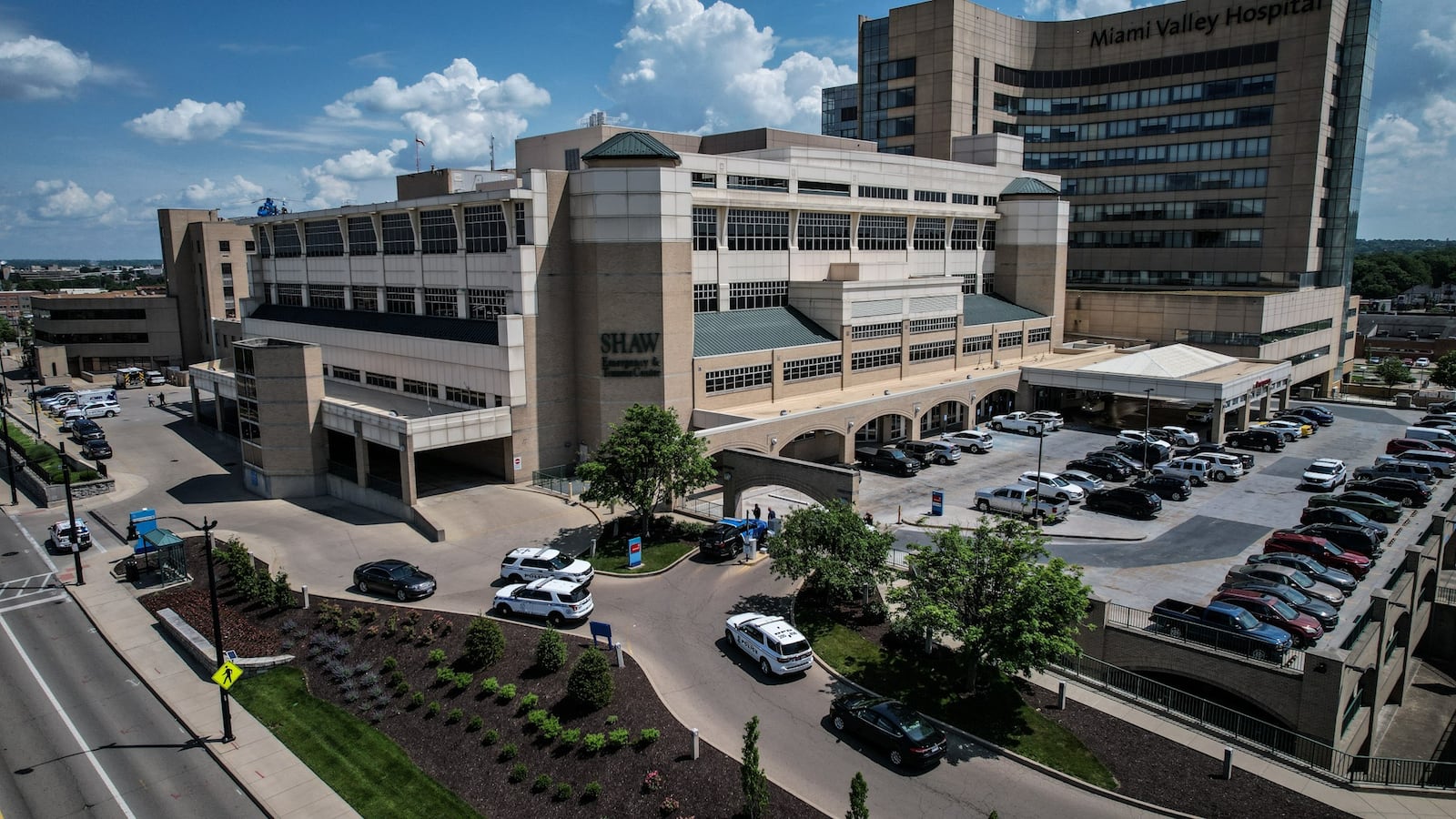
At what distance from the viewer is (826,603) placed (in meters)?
35.6

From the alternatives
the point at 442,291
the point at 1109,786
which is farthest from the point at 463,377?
the point at 1109,786

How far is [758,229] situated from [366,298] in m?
30.8

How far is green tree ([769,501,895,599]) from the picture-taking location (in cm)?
3369

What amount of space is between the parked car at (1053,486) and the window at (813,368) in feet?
53.6

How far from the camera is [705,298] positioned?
59844 mm

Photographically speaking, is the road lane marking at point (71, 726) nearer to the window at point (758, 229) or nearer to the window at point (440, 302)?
the window at point (440, 302)

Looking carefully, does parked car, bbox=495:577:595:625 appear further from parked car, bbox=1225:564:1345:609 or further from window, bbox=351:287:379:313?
window, bbox=351:287:379:313

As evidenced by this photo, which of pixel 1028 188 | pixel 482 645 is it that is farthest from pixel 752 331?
pixel 1028 188

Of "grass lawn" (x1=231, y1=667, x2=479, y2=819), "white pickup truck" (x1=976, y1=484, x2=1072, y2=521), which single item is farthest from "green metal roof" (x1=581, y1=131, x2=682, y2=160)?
"grass lawn" (x1=231, y1=667, x2=479, y2=819)

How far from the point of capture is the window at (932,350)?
228 ft

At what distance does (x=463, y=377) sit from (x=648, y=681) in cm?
3107

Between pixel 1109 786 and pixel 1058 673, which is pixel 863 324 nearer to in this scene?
pixel 1058 673

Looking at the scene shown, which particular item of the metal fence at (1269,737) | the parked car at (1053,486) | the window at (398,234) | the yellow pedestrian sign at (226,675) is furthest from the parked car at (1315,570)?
the window at (398,234)

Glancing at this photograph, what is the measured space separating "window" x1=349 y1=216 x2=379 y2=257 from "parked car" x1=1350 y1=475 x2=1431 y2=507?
2578 inches
